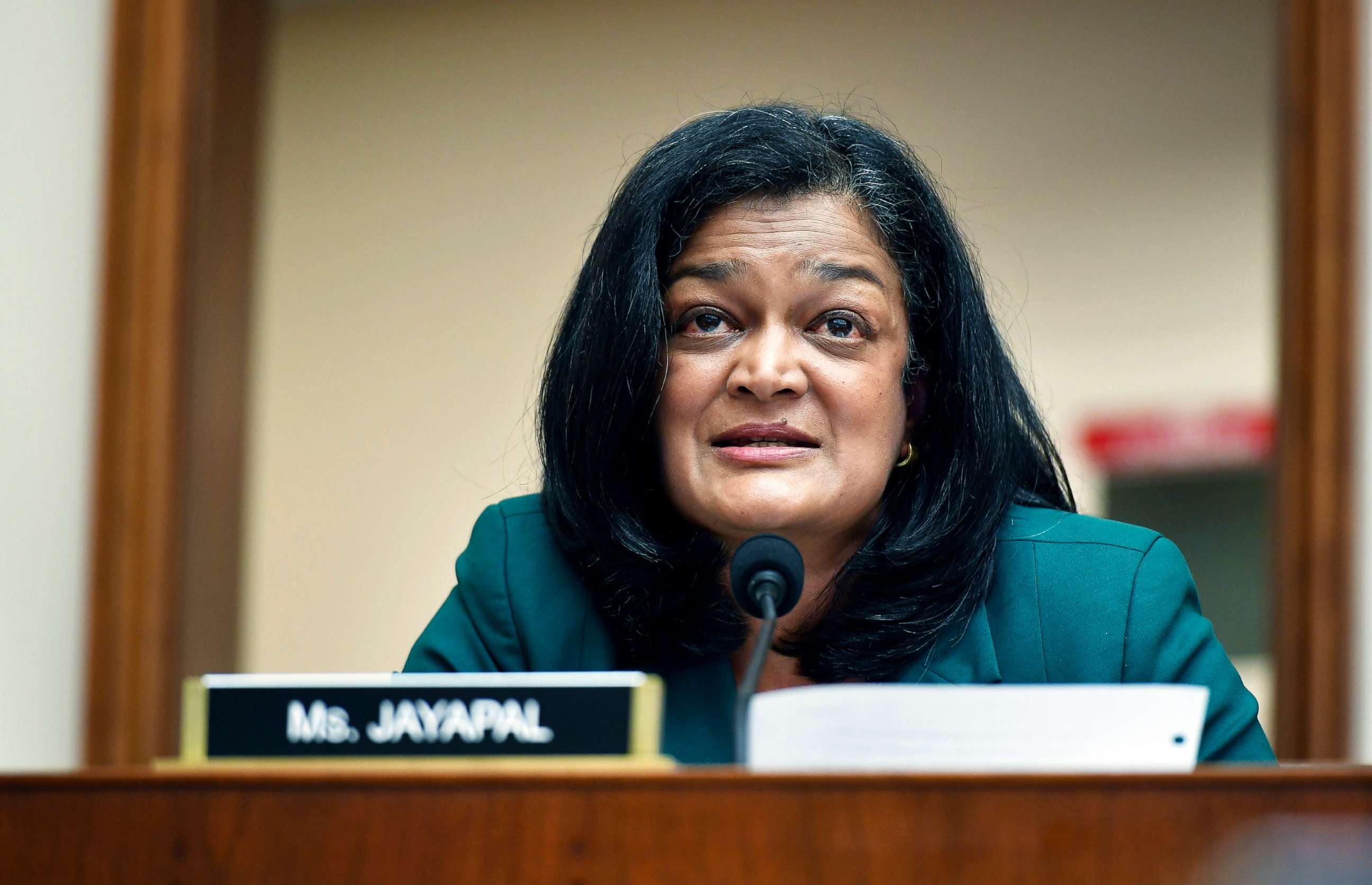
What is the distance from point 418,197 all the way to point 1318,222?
2.81m

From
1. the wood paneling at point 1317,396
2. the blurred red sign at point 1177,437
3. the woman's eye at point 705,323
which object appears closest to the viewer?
the woman's eye at point 705,323

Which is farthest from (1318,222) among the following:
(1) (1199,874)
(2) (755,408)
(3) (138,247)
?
(3) (138,247)

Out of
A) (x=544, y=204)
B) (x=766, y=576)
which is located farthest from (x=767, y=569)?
(x=544, y=204)

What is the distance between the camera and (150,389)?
243 cm

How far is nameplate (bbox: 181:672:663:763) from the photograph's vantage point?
77 cm

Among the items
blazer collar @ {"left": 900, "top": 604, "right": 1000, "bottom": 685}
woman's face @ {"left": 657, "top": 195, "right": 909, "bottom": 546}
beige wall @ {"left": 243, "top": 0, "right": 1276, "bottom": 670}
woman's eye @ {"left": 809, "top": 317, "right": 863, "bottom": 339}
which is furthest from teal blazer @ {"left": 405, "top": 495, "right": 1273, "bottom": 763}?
beige wall @ {"left": 243, "top": 0, "right": 1276, "bottom": 670}

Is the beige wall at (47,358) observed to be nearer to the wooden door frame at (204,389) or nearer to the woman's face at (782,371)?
the wooden door frame at (204,389)

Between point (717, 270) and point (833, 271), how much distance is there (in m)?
0.12

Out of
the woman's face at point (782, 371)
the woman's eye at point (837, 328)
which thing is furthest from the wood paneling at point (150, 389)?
the woman's eye at point (837, 328)

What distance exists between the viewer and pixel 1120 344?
13.9 ft

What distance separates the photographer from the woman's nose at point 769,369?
138cm

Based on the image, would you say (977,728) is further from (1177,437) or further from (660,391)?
(1177,437)

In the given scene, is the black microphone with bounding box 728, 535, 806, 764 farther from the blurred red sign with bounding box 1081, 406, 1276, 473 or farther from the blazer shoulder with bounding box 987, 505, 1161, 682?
the blurred red sign with bounding box 1081, 406, 1276, 473

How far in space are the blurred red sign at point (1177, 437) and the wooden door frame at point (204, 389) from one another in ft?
6.73
